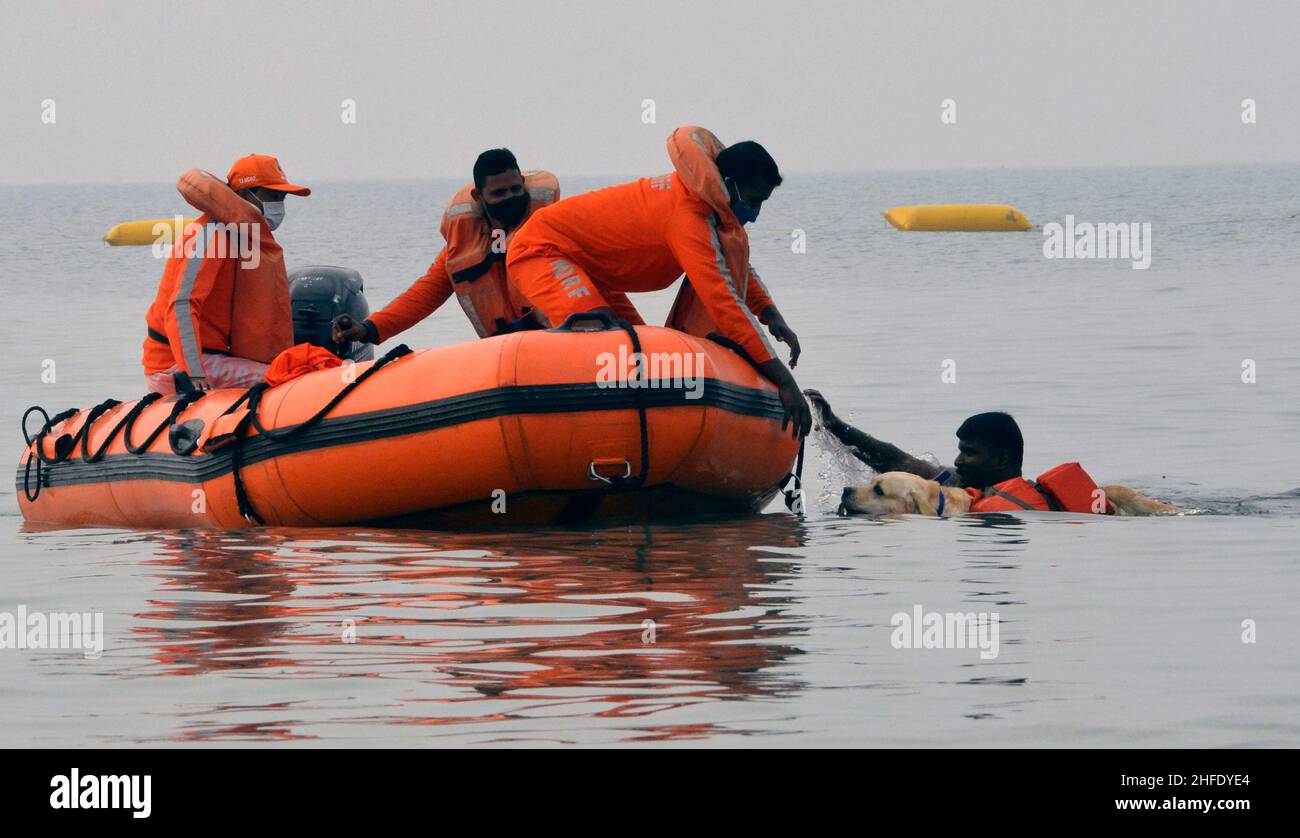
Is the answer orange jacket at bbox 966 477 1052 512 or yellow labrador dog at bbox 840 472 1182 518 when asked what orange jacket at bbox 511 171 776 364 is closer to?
yellow labrador dog at bbox 840 472 1182 518

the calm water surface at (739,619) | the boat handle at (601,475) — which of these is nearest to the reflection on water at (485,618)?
the calm water surface at (739,619)

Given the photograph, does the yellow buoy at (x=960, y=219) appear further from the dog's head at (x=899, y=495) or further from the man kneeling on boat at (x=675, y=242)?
the man kneeling on boat at (x=675, y=242)

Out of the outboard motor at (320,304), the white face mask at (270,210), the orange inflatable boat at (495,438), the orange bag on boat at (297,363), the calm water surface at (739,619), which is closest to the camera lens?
the calm water surface at (739,619)

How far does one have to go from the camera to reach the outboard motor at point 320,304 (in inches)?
348

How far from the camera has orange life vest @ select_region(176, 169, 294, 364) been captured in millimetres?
7992

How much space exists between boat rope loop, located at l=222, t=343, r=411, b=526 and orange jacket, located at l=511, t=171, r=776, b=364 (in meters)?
0.80

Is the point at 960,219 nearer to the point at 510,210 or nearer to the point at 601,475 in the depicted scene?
the point at 510,210

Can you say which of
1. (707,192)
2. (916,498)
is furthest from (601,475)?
(916,498)

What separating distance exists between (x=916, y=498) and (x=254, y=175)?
3228 mm

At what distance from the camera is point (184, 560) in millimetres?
7156

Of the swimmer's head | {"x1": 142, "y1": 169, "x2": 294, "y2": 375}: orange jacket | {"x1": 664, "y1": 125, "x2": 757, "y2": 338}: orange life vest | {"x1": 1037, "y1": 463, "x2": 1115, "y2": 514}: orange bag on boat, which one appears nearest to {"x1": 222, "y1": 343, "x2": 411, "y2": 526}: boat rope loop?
{"x1": 142, "y1": 169, "x2": 294, "y2": 375}: orange jacket
